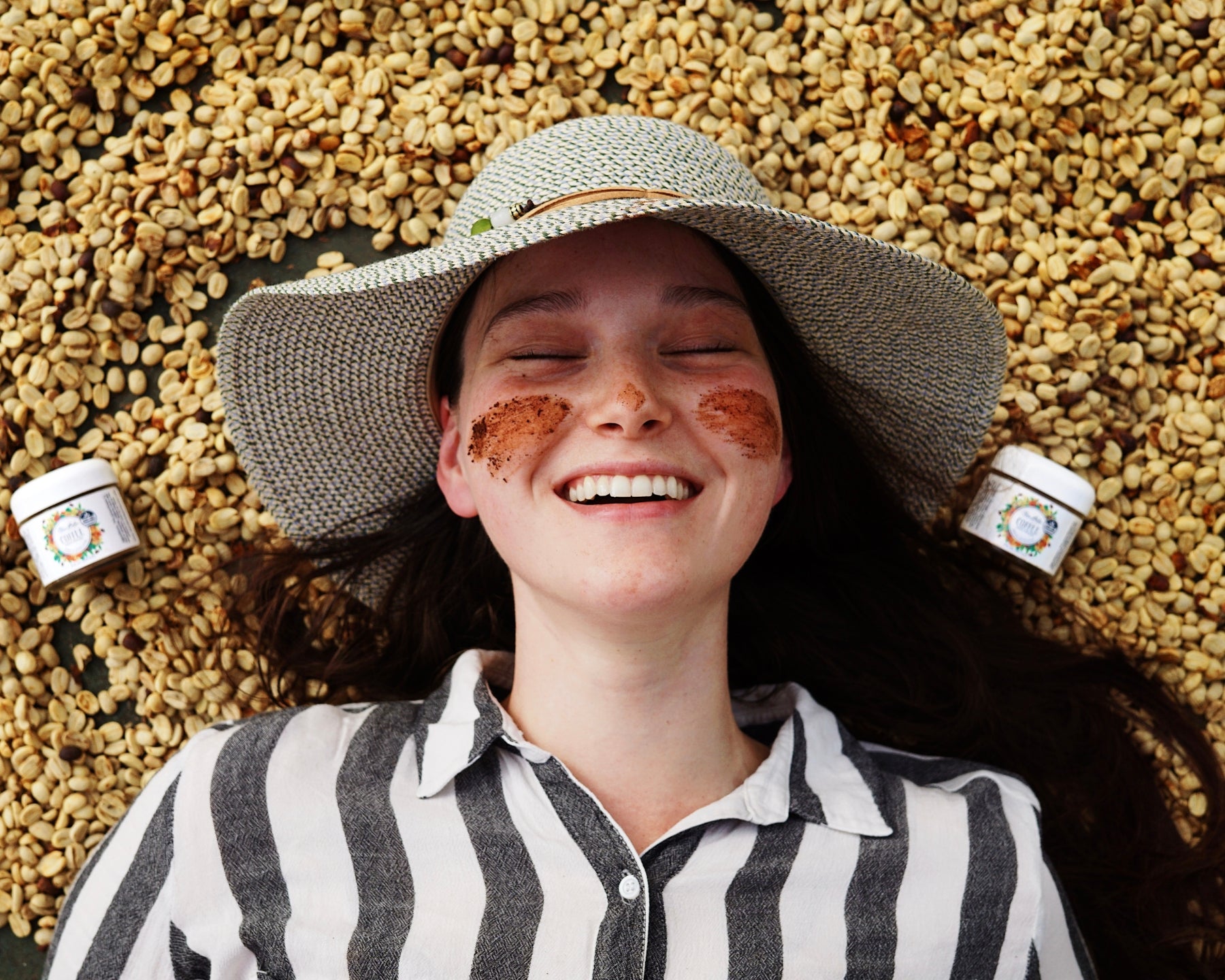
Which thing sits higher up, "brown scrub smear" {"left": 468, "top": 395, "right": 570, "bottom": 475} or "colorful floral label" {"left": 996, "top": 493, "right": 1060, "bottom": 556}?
"brown scrub smear" {"left": 468, "top": 395, "right": 570, "bottom": 475}

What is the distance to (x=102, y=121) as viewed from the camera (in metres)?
1.91

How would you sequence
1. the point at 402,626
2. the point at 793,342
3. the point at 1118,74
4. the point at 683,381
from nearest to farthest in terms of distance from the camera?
the point at 683,381
the point at 793,342
the point at 402,626
the point at 1118,74

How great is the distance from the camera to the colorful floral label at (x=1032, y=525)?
176 cm

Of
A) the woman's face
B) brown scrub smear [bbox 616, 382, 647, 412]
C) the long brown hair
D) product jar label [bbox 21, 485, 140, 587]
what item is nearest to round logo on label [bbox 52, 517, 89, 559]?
product jar label [bbox 21, 485, 140, 587]

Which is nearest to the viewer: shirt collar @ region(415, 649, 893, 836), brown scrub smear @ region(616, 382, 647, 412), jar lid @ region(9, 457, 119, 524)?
brown scrub smear @ region(616, 382, 647, 412)

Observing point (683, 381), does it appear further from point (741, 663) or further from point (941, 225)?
point (941, 225)

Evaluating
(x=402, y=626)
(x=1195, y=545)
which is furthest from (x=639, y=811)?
(x=1195, y=545)

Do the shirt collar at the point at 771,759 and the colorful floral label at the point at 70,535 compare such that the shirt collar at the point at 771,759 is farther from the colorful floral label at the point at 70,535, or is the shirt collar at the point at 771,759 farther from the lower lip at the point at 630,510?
the colorful floral label at the point at 70,535

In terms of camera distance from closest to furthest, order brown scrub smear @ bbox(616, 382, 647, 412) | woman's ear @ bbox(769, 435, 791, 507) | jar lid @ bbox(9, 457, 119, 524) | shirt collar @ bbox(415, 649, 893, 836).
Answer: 1. brown scrub smear @ bbox(616, 382, 647, 412)
2. shirt collar @ bbox(415, 649, 893, 836)
3. woman's ear @ bbox(769, 435, 791, 507)
4. jar lid @ bbox(9, 457, 119, 524)

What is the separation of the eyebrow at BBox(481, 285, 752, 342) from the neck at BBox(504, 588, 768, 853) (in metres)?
0.36

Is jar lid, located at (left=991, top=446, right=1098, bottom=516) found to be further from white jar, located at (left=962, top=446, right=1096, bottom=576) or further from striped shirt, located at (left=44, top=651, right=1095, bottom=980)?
striped shirt, located at (left=44, top=651, right=1095, bottom=980)

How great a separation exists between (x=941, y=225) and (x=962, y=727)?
2.71ft

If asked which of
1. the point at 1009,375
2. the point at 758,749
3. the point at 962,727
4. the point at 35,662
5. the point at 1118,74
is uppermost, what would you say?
the point at 1118,74

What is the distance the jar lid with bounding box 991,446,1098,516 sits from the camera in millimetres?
1748
